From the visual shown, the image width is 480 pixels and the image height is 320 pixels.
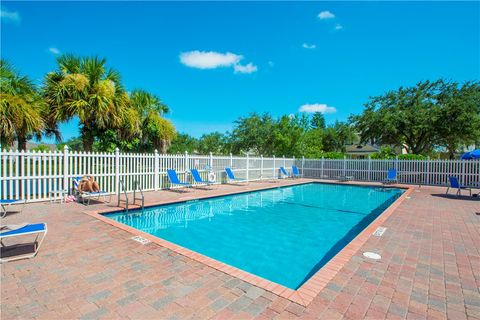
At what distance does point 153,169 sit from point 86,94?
4.20 metres

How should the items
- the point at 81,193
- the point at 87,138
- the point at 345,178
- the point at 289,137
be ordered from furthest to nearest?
the point at 289,137 → the point at 345,178 → the point at 87,138 → the point at 81,193

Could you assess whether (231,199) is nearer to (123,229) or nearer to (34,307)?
(123,229)

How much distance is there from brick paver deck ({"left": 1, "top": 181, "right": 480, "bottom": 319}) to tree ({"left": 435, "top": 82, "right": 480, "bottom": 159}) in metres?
21.0

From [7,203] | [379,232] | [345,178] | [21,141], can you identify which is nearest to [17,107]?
[21,141]

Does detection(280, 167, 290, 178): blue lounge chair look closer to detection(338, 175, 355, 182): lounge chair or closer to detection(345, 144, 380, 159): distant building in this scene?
detection(338, 175, 355, 182): lounge chair

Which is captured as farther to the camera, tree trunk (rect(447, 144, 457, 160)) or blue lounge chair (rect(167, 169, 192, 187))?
tree trunk (rect(447, 144, 457, 160))

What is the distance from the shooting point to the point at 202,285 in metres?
2.89

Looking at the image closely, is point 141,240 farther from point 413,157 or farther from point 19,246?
point 413,157

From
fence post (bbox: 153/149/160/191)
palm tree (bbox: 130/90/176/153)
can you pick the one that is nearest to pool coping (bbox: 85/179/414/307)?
fence post (bbox: 153/149/160/191)

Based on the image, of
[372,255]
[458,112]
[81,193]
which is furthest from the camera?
[458,112]

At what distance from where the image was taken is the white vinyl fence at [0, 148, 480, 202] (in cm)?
745

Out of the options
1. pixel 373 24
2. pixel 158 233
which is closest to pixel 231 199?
pixel 158 233

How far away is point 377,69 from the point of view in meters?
17.8

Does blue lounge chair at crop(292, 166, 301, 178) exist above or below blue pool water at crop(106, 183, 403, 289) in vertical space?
above
